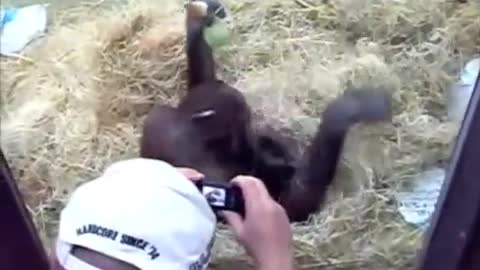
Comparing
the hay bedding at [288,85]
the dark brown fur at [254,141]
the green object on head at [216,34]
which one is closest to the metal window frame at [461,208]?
the hay bedding at [288,85]

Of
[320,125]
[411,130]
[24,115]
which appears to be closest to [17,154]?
[24,115]

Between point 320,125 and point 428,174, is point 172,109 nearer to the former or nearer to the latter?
point 320,125

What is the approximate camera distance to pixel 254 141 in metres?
1.33

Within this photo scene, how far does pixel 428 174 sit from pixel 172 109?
1.03 ft

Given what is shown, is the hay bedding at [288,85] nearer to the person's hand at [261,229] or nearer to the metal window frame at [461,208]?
the person's hand at [261,229]

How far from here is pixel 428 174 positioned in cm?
118

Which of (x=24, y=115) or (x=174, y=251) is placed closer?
(x=174, y=251)

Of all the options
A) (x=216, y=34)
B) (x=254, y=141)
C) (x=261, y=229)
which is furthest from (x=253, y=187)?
(x=216, y=34)

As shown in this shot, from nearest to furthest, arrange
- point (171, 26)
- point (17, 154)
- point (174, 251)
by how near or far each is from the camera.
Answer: point (174, 251) < point (17, 154) < point (171, 26)

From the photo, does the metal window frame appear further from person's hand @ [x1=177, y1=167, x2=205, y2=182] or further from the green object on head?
the green object on head

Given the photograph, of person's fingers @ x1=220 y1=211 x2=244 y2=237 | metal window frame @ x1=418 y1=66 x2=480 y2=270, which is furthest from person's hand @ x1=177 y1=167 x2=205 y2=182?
metal window frame @ x1=418 y1=66 x2=480 y2=270

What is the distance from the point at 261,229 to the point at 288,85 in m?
0.31

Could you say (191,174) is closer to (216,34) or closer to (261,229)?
(261,229)

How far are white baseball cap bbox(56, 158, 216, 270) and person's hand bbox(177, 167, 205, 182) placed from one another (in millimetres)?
50
